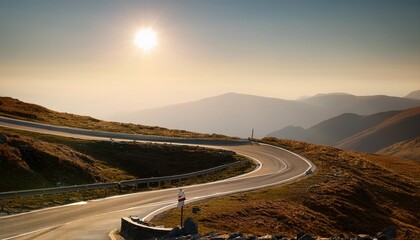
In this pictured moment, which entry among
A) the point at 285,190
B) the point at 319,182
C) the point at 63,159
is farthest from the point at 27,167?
the point at 319,182

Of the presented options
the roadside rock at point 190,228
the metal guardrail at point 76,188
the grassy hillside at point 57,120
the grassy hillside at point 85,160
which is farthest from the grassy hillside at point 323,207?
the grassy hillside at point 57,120

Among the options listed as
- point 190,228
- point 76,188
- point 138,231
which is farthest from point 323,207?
point 190,228

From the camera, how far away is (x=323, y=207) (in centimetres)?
3625

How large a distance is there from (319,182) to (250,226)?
21.4 meters

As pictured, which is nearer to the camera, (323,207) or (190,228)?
(190,228)

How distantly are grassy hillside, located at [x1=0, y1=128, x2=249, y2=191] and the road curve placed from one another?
6.43m

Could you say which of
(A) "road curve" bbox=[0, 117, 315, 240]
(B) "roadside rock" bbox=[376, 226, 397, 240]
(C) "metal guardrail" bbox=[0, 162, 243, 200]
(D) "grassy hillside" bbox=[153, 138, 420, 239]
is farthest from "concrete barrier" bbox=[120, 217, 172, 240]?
(C) "metal guardrail" bbox=[0, 162, 243, 200]

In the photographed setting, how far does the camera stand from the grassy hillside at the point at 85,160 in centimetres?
3547

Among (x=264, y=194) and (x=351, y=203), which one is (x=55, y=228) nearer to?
(x=264, y=194)

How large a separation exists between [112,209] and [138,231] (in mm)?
9493

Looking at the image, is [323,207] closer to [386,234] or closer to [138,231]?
[386,234]

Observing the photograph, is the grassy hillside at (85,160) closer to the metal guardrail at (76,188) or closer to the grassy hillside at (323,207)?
the metal guardrail at (76,188)

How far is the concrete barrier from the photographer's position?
19.4 m

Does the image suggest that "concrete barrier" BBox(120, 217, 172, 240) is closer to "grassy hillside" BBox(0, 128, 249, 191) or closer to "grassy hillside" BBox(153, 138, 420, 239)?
"grassy hillside" BBox(153, 138, 420, 239)
